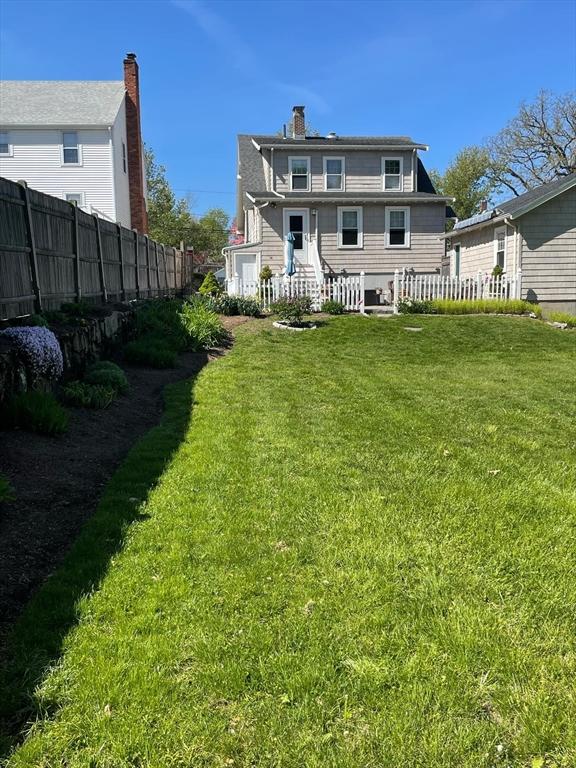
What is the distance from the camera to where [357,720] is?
2020mm

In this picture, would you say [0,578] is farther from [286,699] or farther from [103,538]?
[286,699]

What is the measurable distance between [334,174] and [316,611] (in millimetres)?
21605

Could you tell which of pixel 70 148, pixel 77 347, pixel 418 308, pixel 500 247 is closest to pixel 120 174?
pixel 70 148

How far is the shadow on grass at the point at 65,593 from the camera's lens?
2100 millimetres

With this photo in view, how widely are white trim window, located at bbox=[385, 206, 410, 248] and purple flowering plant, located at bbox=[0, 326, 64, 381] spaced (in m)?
17.9

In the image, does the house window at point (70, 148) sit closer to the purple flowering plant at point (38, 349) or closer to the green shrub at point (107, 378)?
the green shrub at point (107, 378)

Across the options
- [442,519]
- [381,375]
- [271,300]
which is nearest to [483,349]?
[381,375]

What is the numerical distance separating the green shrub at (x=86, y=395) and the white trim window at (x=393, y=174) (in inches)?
737

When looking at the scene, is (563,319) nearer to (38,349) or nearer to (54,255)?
(54,255)

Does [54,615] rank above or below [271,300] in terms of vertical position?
below

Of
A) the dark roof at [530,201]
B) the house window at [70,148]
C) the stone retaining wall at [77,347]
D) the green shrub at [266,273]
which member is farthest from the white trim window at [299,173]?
the stone retaining wall at [77,347]

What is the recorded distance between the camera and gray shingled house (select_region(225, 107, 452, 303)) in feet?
69.9

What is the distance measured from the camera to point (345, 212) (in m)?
21.6

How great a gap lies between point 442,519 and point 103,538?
1998 millimetres
